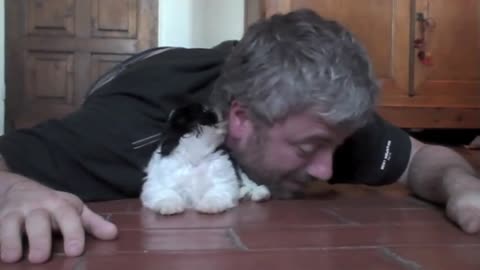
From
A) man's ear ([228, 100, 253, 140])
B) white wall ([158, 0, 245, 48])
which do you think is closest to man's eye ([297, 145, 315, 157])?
man's ear ([228, 100, 253, 140])

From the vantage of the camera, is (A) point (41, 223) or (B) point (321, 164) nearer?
(A) point (41, 223)

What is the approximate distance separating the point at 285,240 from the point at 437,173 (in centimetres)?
56

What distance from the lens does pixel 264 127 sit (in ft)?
4.66

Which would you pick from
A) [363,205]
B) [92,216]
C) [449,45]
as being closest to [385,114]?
[449,45]

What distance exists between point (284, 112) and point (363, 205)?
14.4 inches

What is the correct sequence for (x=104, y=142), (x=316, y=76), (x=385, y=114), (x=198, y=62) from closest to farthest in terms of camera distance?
1. (x=316, y=76)
2. (x=104, y=142)
3. (x=198, y=62)
4. (x=385, y=114)

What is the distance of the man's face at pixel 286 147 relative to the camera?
4.49 ft

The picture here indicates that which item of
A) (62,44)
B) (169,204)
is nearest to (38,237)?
(169,204)

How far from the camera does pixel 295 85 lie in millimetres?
1332

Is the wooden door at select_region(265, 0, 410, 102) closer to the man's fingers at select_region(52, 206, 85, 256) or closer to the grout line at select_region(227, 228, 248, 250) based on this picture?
the grout line at select_region(227, 228, 248, 250)

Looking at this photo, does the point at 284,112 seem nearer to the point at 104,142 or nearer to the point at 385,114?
the point at 104,142

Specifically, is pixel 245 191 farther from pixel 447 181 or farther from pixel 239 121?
pixel 447 181

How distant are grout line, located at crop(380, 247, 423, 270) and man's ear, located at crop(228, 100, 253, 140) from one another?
462mm

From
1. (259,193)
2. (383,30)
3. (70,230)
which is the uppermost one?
(383,30)
